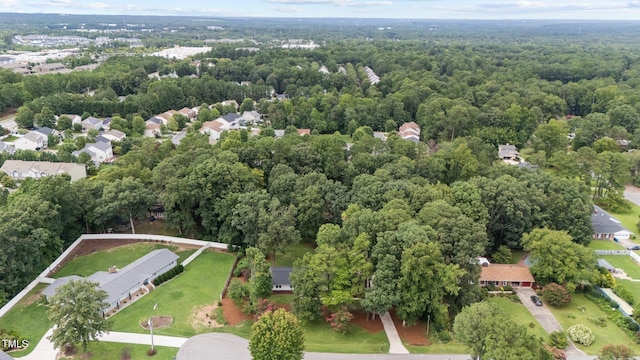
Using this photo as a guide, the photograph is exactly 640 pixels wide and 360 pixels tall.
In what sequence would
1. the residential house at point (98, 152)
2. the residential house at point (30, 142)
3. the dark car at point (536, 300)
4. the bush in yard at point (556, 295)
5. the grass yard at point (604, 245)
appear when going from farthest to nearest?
the residential house at point (30, 142) < the residential house at point (98, 152) < the grass yard at point (604, 245) < the dark car at point (536, 300) < the bush in yard at point (556, 295)

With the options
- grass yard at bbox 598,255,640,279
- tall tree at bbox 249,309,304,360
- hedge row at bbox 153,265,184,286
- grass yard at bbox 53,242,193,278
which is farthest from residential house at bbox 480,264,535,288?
grass yard at bbox 53,242,193,278

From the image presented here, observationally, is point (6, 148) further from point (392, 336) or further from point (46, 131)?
point (392, 336)

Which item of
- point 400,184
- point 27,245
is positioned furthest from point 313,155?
point 27,245

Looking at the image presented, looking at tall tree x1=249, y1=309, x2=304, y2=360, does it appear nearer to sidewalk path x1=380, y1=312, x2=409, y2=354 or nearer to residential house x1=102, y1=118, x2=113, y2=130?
sidewalk path x1=380, y1=312, x2=409, y2=354

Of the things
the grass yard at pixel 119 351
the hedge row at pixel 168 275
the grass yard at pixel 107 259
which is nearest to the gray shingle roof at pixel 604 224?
the hedge row at pixel 168 275

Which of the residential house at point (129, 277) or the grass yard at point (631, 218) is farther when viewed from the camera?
the grass yard at point (631, 218)

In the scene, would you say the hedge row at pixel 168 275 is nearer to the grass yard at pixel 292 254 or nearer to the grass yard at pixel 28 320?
the grass yard at pixel 28 320
